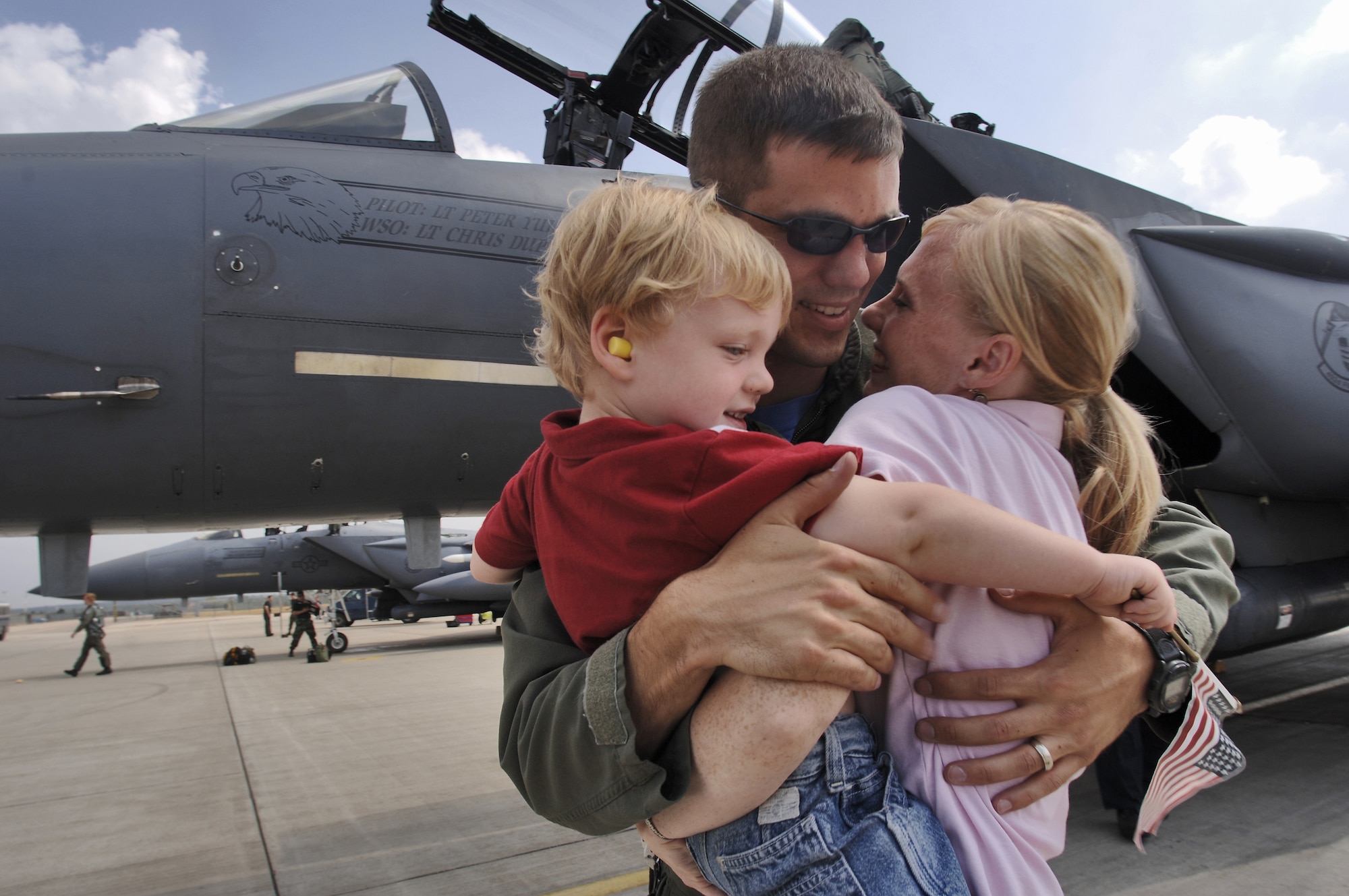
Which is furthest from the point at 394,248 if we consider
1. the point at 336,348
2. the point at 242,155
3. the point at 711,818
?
the point at 711,818

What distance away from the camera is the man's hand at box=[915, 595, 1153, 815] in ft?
2.96

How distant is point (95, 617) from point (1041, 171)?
15500 millimetres

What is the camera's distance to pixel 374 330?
290 cm

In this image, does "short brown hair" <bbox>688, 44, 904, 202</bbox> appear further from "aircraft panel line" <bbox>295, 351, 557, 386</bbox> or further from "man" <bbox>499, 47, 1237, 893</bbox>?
"aircraft panel line" <bbox>295, 351, 557, 386</bbox>

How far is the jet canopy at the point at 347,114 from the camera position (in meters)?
3.37

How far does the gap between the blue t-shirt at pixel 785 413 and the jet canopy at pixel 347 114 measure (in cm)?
269

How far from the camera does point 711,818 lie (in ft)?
2.93

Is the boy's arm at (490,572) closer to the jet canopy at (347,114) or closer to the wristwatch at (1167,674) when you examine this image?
the wristwatch at (1167,674)

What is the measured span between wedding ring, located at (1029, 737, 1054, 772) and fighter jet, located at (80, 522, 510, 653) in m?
15.6

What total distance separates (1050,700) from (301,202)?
9.69 feet

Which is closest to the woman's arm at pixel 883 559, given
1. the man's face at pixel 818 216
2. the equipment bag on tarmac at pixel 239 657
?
the man's face at pixel 818 216

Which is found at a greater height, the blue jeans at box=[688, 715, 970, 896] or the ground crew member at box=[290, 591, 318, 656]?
the blue jeans at box=[688, 715, 970, 896]

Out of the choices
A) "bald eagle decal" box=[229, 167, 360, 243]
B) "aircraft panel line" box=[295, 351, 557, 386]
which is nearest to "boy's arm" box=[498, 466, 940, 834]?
"aircraft panel line" box=[295, 351, 557, 386]

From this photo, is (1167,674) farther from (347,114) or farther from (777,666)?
(347,114)
